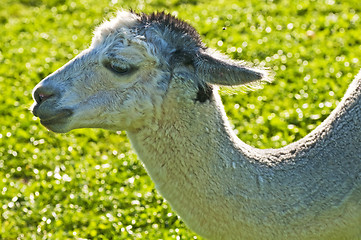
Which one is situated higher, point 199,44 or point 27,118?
point 199,44

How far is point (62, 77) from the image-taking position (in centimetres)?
395

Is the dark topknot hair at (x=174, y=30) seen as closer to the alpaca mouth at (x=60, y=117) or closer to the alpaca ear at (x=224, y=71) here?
the alpaca ear at (x=224, y=71)

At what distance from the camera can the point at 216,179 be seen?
3.95m

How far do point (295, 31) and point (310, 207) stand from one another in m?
6.42

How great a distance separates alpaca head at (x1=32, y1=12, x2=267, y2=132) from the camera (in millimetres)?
3863

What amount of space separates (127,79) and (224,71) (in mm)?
617

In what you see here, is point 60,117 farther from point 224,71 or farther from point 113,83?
point 224,71

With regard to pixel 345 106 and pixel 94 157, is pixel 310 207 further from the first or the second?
pixel 94 157

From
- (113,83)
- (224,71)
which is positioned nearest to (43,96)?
(113,83)

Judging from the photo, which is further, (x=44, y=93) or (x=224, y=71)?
(x=44, y=93)

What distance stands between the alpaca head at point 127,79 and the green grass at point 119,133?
2307 mm

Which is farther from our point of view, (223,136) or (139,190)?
(139,190)

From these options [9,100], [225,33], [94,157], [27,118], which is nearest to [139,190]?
[94,157]

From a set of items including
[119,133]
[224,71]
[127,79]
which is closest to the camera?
[224,71]
